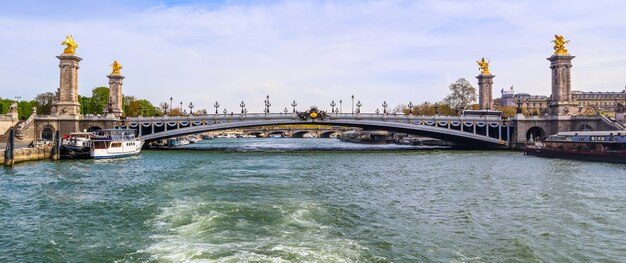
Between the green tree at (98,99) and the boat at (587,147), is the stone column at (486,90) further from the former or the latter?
the green tree at (98,99)

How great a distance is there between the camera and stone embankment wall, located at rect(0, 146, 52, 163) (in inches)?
1513

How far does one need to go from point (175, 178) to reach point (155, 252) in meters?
17.6

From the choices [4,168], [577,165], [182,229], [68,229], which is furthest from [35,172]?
[577,165]

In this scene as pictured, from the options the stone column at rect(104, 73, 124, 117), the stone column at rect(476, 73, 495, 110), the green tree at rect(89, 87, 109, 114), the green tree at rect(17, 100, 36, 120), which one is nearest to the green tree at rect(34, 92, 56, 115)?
the green tree at rect(17, 100, 36, 120)

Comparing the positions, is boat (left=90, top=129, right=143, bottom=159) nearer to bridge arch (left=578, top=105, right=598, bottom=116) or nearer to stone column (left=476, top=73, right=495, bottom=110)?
stone column (left=476, top=73, right=495, bottom=110)

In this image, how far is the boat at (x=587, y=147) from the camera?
1672 inches

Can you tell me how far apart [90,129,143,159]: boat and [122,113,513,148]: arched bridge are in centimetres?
871

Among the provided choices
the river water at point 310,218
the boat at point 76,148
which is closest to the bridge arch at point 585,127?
the river water at point 310,218

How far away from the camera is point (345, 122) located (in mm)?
63000

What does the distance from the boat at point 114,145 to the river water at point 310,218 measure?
1574 cm

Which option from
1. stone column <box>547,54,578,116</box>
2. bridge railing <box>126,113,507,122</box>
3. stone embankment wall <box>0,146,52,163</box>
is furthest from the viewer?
stone column <box>547,54,578,116</box>

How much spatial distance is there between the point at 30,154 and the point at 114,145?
871 centimetres

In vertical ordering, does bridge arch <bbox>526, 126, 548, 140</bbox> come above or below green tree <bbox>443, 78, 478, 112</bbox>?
below

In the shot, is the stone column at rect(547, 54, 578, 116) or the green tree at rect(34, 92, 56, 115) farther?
the green tree at rect(34, 92, 56, 115)
